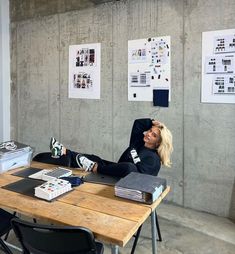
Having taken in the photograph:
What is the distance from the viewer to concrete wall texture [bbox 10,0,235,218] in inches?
130

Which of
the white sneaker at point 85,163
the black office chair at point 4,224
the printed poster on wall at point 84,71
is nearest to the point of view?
the black office chair at point 4,224

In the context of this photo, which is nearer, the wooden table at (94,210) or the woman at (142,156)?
the wooden table at (94,210)

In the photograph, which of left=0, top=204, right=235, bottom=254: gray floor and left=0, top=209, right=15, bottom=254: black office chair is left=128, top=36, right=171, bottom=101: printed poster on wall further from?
left=0, top=209, right=15, bottom=254: black office chair

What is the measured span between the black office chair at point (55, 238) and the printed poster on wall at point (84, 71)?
108 inches

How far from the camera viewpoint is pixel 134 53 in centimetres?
370

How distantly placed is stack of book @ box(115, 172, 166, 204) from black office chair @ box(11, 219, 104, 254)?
383mm

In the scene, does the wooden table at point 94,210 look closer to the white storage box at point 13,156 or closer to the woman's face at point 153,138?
the white storage box at point 13,156

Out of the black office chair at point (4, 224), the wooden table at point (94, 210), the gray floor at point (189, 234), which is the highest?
the wooden table at point (94, 210)

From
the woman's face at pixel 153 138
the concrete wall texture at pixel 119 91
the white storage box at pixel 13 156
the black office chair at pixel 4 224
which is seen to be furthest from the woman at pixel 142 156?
the concrete wall texture at pixel 119 91

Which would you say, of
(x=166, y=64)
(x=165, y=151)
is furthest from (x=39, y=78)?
(x=165, y=151)

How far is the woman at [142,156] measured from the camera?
2242mm

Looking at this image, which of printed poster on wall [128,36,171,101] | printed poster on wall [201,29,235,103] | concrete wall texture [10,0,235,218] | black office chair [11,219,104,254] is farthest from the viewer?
printed poster on wall [128,36,171,101]

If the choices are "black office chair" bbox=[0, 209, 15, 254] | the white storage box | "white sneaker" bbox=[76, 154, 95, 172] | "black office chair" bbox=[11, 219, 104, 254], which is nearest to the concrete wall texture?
"white sneaker" bbox=[76, 154, 95, 172]

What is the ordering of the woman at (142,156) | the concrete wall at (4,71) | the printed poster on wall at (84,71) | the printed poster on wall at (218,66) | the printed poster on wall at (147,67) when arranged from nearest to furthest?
the woman at (142,156), the printed poster on wall at (218,66), the printed poster on wall at (147,67), the printed poster on wall at (84,71), the concrete wall at (4,71)
